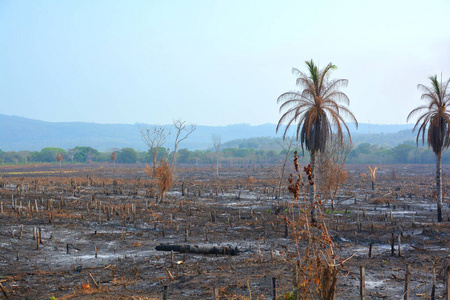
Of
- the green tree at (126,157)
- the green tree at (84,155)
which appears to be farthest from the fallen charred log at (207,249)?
the green tree at (126,157)

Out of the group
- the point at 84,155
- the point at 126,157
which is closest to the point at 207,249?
the point at 126,157

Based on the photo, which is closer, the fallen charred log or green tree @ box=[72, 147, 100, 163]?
the fallen charred log

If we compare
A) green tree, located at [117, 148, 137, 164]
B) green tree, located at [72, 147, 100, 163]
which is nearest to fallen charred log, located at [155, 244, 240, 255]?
green tree, located at [72, 147, 100, 163]

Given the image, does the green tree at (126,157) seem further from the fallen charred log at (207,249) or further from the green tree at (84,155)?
the fallen charred log at (207,249)

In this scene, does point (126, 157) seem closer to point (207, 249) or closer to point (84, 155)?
point (84, 155)

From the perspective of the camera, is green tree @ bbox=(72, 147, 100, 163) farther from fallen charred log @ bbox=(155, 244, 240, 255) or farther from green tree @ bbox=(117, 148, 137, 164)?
fallen charred log @ bbox=(155, 244, 240, 255)

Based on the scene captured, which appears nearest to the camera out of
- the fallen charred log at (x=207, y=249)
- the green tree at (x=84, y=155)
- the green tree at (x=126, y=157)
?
the fallen charred log at (x=207, y=249)

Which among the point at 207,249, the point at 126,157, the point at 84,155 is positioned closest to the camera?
the point at 207,249

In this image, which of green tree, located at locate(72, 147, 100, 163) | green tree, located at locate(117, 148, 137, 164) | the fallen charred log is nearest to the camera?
the fallen charred log

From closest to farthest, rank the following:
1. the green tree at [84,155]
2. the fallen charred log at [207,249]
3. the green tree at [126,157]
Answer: the fallen charred log at [207,249], the green tree at [84,155], the green tree at [126,157]

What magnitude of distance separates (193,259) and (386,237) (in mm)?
8874

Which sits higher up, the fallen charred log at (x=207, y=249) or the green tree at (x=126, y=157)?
the green tree at (x=126, y=157)

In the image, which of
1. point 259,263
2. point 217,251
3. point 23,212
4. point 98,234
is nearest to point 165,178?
point 23,212

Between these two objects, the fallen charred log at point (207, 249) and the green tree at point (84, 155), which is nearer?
the fallen charred log at point (207, 249)
